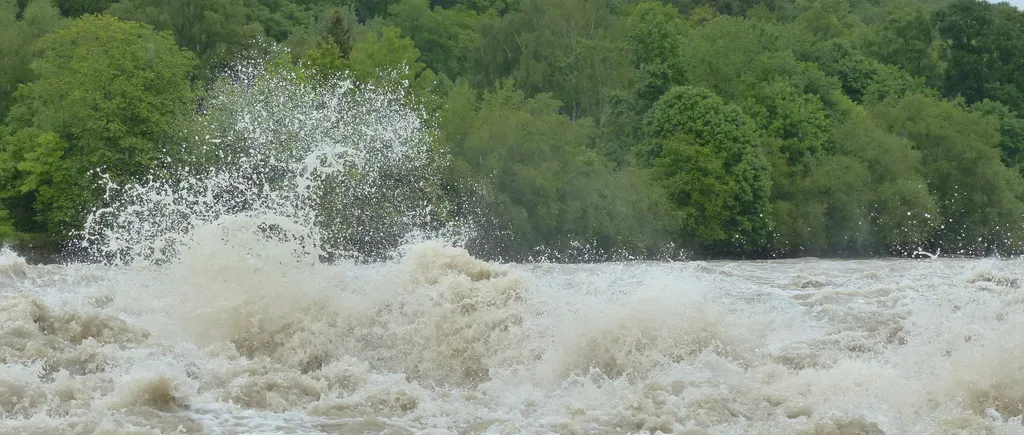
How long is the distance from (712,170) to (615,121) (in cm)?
1161

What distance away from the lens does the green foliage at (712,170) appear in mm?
57219

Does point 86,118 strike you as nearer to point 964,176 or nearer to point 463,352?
point 463,352

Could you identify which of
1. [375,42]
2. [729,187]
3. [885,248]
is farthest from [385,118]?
[885,248]

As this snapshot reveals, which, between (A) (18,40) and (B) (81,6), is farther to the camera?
(B) (81,6)

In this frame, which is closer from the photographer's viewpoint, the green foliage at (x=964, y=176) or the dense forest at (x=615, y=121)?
the dense forest at (x=615, y=121)

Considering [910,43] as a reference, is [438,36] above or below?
above

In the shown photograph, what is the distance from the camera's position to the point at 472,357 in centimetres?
1716

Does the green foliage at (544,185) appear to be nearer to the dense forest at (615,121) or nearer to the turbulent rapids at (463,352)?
the dense forest at (615,121)

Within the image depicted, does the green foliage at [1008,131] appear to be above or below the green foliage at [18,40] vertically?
below

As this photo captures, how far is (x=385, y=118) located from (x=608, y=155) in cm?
1689

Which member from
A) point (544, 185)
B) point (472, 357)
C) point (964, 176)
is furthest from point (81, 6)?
point (472, 357)

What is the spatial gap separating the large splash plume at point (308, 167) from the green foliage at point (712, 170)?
40.6 ft

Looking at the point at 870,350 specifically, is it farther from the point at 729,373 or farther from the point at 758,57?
the point at 758,57

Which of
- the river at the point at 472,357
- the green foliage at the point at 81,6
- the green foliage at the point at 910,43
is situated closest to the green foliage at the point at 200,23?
the green foliage at the point at 81,6
